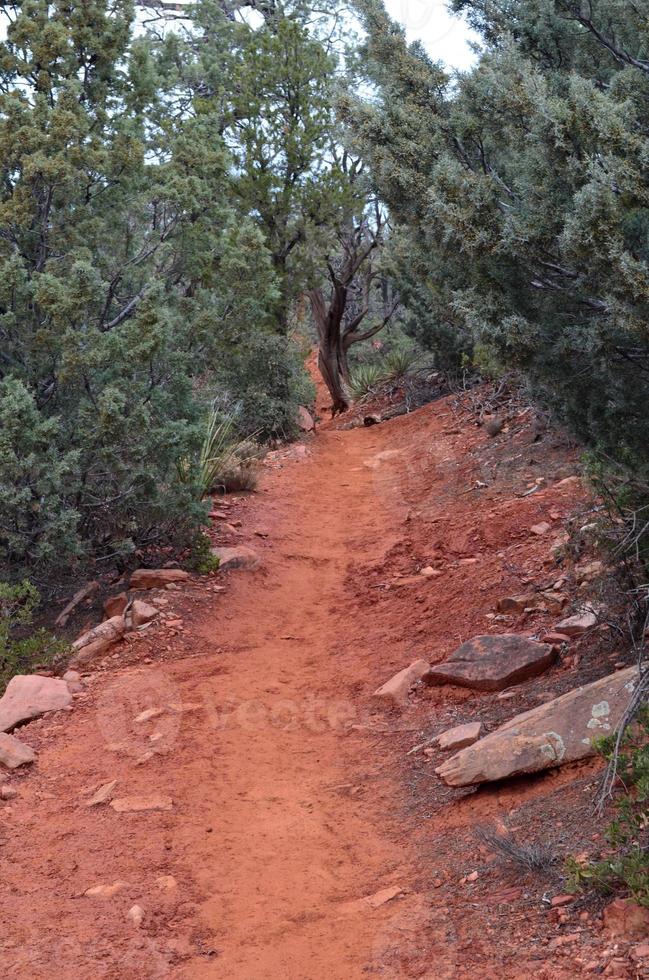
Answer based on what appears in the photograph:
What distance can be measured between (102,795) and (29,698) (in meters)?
1.43

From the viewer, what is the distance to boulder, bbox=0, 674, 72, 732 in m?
6.32

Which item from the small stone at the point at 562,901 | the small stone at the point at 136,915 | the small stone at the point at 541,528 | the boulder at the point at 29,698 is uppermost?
the boulder at the point at 29,698

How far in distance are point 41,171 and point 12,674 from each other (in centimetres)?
376

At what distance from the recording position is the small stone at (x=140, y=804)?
5.14m

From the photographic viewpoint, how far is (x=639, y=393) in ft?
17.0

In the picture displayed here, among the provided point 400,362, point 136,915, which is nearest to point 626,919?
point 136,915

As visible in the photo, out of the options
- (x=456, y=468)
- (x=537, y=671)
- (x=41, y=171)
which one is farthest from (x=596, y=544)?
(x=456, y=468)

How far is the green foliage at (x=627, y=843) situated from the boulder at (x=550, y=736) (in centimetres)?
65

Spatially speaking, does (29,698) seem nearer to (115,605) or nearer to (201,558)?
(115,605)

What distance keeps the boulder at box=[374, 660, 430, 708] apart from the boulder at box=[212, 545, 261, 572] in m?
2.85

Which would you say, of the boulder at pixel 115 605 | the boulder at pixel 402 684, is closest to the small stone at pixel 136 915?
Answer: the boulder at pixel 402 684

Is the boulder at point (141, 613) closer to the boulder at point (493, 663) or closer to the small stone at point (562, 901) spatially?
the boulder at point (493, 663)

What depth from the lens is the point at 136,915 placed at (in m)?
4.07

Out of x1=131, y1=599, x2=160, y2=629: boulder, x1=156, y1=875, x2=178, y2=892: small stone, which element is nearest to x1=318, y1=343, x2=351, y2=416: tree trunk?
x1=131, y1=599, x2=160, y2=629: boulder
